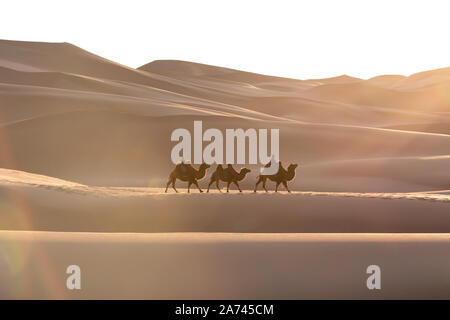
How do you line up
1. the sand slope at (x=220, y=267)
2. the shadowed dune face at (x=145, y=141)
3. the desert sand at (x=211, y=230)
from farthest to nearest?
the shadowed dune face at (x=145, y=141)
the desert sand at (x=211, y=230)
the sand slope at (x=220, y=267)

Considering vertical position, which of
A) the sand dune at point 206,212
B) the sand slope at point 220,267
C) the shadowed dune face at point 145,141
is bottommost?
the sand slope at point 220,267

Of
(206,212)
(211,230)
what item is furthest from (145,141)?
(211,230)

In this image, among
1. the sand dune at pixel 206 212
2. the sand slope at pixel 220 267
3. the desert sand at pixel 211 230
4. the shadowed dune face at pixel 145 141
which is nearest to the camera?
the sand slope at pixel 220 267

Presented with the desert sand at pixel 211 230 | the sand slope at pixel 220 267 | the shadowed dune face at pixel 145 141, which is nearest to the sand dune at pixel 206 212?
the desert sand at pixel 211 230

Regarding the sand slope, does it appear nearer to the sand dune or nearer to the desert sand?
the desert sand

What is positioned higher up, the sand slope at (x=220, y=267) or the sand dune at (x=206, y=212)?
the sand dune at (x=206, y=212)

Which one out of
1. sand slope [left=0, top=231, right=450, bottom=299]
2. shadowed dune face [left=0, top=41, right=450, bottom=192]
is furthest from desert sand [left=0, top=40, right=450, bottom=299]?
shadowed dune face [left=0, top=41, right=450, bottom=192]

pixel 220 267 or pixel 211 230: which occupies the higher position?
pixel 211 230

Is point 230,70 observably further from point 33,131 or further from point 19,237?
point 19,237

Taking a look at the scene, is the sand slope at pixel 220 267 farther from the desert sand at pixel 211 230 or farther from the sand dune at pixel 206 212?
the sand dune at pixel 206 212

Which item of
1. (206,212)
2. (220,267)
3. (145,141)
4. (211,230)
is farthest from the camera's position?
(145,141)

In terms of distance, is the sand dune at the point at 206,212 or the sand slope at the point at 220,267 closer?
the sand slope at the point at 220,267

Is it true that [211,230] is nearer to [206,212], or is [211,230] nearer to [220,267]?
[206,212]

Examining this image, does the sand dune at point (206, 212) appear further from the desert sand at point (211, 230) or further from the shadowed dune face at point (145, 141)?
the shadowed dune face at point (145, 141)
